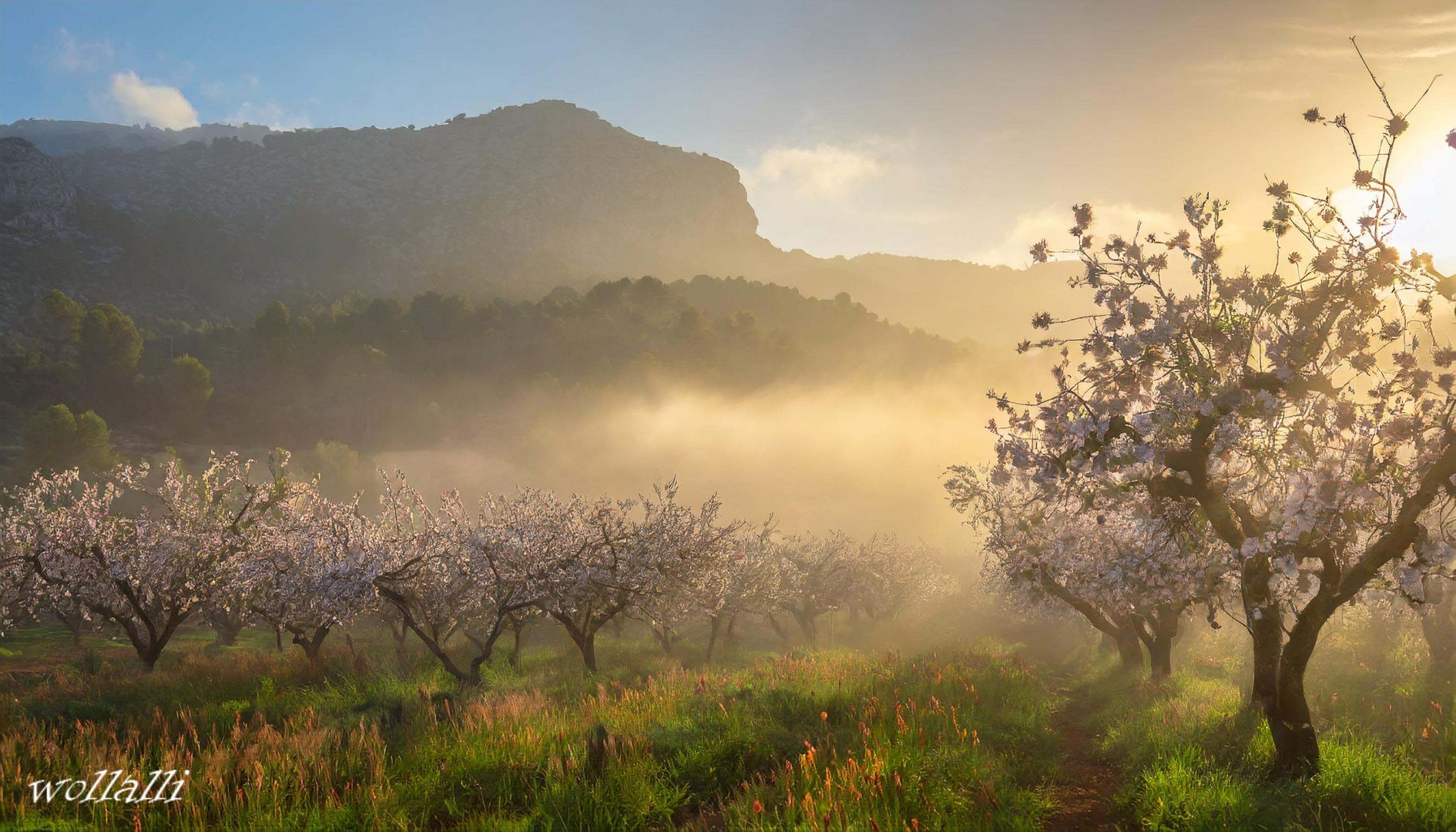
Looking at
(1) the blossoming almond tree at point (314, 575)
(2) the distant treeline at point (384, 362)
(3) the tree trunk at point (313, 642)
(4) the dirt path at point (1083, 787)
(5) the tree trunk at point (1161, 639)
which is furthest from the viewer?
(2) the distant treeline at point (384, 362)

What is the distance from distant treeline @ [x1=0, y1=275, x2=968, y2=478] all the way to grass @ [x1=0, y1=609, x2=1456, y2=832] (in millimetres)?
69515

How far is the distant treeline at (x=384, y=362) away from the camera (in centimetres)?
8269

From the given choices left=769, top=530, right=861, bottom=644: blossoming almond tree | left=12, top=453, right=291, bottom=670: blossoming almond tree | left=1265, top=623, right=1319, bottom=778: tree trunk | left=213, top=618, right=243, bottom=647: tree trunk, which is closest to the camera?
left=1265, top=623, right=1319, bottom=778: tree trunk

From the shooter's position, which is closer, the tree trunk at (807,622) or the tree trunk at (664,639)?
the tree trunk at (664,639)

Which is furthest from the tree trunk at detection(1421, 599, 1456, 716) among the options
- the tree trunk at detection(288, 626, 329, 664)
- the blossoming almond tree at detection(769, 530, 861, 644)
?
the tree trunk at detection(288, 626, 329, 664)

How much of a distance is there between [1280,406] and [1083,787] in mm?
7284

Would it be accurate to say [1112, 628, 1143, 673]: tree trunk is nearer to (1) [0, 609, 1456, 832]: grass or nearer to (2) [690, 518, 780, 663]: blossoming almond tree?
(1) [0, 609, 1456, 832]: grass

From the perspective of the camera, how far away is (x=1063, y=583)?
24.3 m

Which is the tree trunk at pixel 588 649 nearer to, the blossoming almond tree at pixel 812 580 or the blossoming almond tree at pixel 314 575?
the blossoming almond tree at pixel 314 575

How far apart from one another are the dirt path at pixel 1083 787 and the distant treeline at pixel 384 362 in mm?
81600

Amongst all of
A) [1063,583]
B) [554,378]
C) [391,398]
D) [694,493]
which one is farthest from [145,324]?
[1063,583]

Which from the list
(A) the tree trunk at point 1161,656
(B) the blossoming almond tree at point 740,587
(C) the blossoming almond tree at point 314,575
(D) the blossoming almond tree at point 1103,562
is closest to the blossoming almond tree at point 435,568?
(C) the blossoming almond tree at point 314,575

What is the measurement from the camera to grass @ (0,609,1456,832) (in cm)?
811

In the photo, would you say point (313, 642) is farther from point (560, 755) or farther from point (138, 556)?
point (560, 755)
